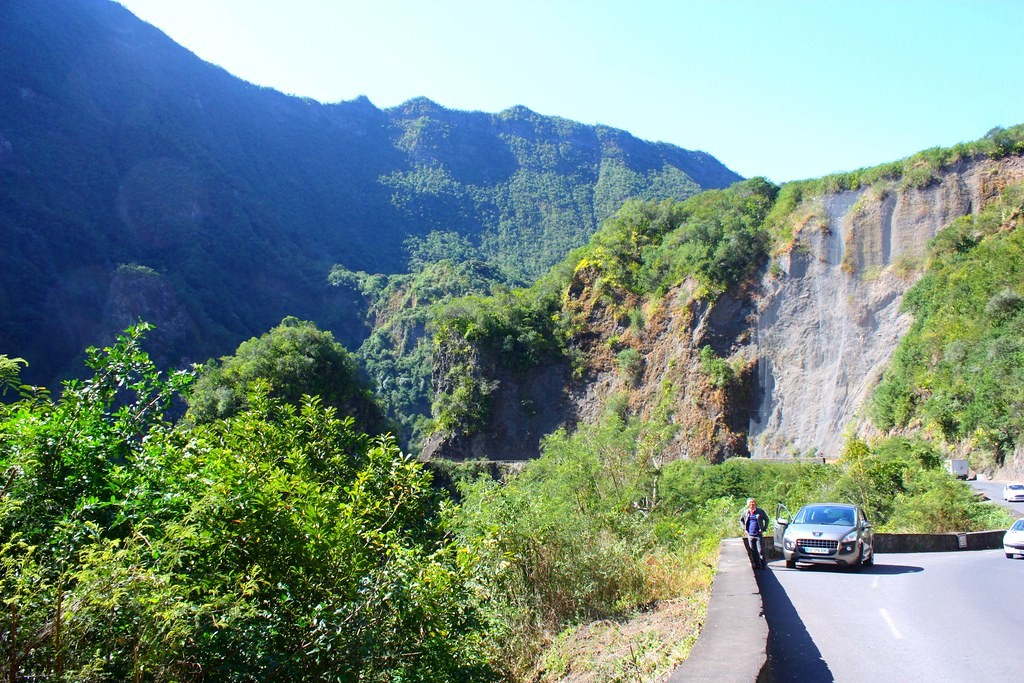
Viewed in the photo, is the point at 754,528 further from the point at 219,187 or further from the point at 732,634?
the point at 219,187

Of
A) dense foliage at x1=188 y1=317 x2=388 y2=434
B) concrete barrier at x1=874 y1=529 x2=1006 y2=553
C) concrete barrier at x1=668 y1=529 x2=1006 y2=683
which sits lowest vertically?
dense foliage at x1=188 y1=317 x2=388 y2=434

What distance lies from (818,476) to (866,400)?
12.3 m

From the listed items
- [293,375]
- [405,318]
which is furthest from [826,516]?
[405,318]

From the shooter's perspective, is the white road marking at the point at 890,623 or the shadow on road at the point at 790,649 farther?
the white road marking at the point at 890,623

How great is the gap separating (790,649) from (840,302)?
123 feet

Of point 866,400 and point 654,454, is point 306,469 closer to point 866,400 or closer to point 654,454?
point 654,454

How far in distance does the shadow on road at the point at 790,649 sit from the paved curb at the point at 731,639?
1.31ft

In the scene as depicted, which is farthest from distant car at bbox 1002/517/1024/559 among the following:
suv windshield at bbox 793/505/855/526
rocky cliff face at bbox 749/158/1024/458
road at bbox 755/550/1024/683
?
rocky cliff face at bbox 749/158/1024/458

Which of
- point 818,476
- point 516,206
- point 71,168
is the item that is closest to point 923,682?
point 818,476

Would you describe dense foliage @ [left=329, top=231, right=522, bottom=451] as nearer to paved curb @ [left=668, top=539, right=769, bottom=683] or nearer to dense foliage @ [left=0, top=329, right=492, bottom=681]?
paved curb @ [left=668, top=539, right=769, bottom=683]

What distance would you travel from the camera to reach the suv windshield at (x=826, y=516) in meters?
13.6

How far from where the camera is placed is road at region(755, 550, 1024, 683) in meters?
6.61

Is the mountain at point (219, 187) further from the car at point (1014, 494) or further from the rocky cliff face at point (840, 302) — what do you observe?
the car at point (1014, 494)

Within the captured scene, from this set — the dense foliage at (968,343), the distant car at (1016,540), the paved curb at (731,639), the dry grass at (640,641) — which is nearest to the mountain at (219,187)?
the dense foliage at (968,343)
